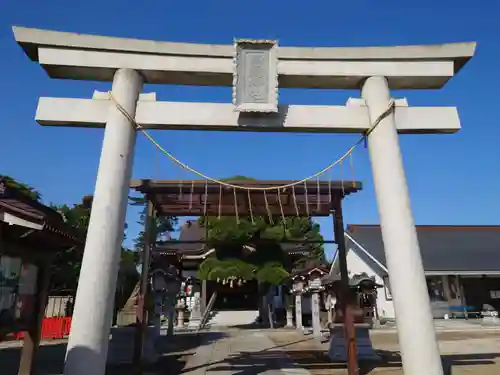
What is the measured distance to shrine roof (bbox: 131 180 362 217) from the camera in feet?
25.4

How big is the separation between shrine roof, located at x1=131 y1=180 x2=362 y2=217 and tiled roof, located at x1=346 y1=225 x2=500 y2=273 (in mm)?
15316

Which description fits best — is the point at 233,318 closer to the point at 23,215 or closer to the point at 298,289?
the point at 298,289

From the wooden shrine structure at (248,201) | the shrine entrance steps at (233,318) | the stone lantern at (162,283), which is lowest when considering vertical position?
the shrine entrance steps at (233,318)

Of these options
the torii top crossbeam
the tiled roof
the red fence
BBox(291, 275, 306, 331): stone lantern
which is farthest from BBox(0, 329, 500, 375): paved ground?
the tiled roof

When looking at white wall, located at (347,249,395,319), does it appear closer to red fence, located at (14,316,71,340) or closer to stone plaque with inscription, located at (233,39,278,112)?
red fence, located at (14,316,71,340)

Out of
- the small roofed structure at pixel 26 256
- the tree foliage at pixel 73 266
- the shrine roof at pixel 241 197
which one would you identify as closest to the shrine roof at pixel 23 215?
the small roofed structure at pixel 26 256

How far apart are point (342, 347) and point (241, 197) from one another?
4509 millimetres

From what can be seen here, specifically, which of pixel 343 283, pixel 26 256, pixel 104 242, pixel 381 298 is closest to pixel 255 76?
pixel 104 242

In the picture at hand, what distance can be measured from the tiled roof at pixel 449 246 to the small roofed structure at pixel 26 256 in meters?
19.7

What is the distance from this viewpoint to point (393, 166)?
542cm

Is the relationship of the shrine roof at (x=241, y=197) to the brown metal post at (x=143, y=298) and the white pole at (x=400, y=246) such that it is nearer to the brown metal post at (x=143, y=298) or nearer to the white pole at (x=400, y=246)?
the brown metal post at (x=143, y=298)

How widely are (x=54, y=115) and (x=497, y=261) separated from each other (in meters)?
25.0

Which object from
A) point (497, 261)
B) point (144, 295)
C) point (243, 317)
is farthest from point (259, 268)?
point (497, 261)

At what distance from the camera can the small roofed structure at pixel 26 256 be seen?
475cm
